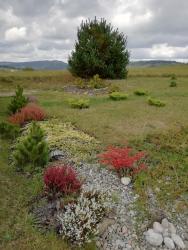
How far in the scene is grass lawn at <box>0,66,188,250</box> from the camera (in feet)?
24.4

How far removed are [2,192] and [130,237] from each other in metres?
3.76

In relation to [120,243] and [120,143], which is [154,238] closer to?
[120,243]

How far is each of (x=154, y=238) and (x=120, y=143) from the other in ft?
17.0

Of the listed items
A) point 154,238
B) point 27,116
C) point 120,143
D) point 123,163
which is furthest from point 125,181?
point 27,116

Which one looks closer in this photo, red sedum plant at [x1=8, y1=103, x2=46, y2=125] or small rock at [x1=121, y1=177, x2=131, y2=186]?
small rock at [x1=121, y1=177, x2=131, y2=186]

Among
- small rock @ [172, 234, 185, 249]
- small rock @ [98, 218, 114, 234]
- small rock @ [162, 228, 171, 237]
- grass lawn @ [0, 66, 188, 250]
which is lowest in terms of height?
small rock @ [172, 234, 185, 249]

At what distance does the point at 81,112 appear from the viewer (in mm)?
17516

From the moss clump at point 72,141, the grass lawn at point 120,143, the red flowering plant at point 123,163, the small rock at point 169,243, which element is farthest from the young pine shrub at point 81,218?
the moss clump at point 72,141

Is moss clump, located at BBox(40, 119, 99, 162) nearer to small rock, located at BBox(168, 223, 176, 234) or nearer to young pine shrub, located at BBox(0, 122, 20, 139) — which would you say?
young pine shrub, located at BBox(0, 122, 20, 139)

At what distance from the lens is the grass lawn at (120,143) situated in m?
7.44

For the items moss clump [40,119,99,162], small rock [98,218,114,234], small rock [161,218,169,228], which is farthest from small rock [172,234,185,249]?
moss clump [40,119,99,162]

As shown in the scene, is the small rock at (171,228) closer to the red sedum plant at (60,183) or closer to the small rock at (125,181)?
the small rock at (125,181)

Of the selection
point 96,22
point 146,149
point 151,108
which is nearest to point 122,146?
point 146,149

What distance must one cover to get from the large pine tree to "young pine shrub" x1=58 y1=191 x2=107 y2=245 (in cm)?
2388
